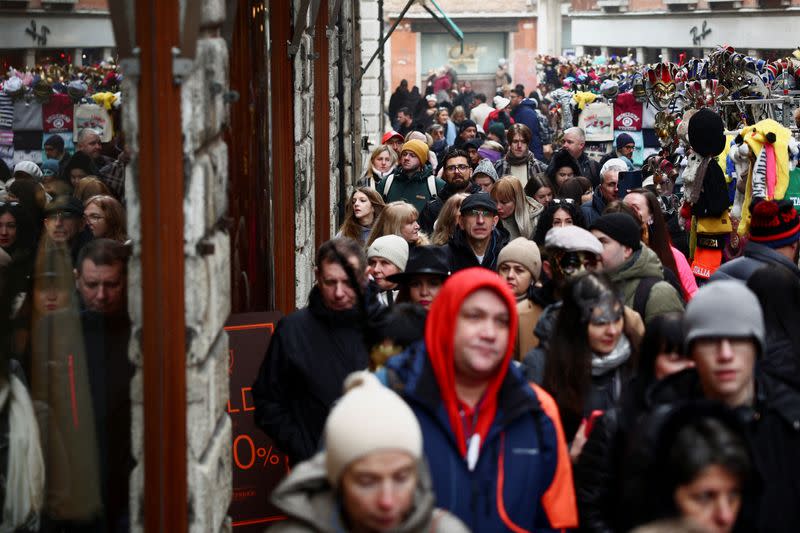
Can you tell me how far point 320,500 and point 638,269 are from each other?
3526 mm

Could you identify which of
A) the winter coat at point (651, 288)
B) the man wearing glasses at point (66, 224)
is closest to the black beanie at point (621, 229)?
the winter coat at point (651, 288)

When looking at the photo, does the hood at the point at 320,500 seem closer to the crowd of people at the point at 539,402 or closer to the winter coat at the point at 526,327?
the crowd of people at the point at 539,402

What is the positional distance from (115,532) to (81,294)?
0.76 metres

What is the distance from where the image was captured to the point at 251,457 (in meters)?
6.09

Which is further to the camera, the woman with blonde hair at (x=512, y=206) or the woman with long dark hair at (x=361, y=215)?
the woman with blonde hair at (x=512, y=206)

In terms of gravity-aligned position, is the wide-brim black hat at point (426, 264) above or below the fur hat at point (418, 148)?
below

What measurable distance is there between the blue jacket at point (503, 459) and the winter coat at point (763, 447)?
15 cm

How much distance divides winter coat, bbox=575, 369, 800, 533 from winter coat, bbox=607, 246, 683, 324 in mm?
2210

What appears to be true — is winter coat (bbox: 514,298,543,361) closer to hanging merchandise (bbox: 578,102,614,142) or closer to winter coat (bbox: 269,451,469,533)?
winter coat (bbox: 269,451,469,533)

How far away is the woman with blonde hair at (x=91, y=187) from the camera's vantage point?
4361mm

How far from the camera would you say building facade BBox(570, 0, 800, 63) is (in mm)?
31719

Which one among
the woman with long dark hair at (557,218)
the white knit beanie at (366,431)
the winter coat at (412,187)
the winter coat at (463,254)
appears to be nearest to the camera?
the white knit beanie at (366,431)

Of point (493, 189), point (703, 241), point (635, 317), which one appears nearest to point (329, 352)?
point (635, 317)

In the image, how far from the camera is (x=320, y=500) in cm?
343
